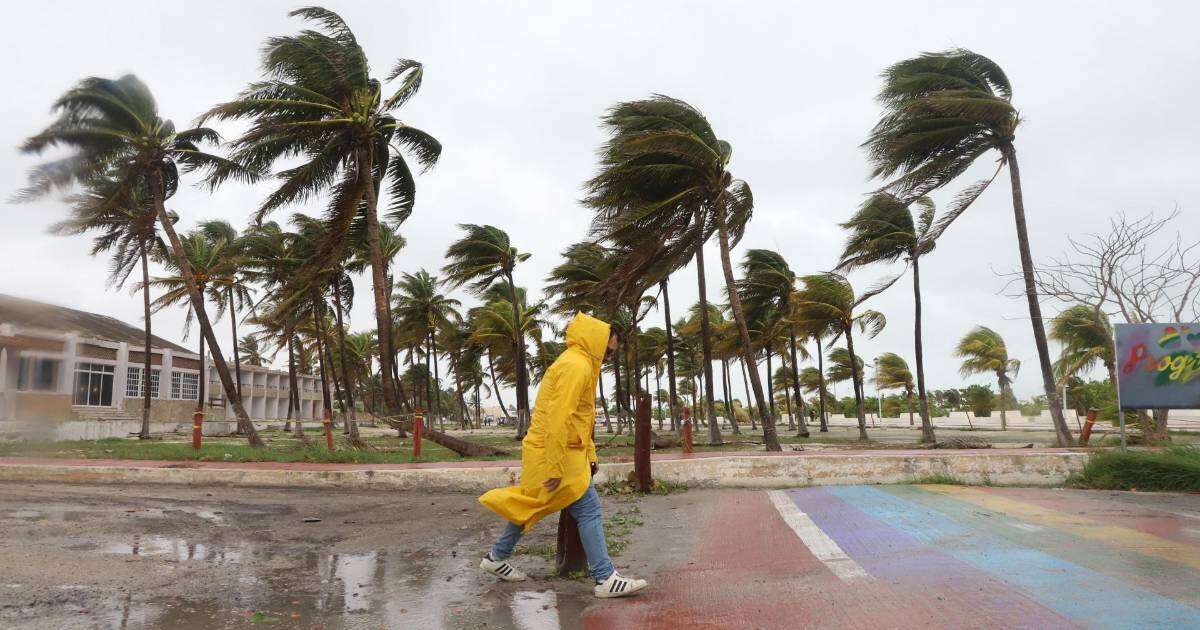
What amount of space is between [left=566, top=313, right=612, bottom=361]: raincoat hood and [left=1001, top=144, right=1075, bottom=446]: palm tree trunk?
37.9 ft

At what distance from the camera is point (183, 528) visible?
6.15 m

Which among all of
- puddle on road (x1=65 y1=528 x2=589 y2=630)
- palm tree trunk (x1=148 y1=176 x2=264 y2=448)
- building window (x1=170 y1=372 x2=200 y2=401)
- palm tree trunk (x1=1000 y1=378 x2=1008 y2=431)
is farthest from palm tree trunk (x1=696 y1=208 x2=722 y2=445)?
building window (x1=170 y1=372 x2=200 y2=401)

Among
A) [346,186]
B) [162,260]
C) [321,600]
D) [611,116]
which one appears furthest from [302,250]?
[321,600]

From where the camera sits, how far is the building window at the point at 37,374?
13.6 feet

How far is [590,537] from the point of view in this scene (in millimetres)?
4160

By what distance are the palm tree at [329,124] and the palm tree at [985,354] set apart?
42511 mm

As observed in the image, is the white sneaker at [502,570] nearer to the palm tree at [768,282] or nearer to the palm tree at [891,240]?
the palm tree at [891,240]

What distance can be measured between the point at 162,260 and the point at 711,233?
18.6 m

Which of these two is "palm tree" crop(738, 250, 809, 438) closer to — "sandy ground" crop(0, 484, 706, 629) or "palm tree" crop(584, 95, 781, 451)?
"palm tree" crop(584, 95, 781, 451)

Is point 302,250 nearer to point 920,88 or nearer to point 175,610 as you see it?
point 920,88

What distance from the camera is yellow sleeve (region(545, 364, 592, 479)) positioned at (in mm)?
4039

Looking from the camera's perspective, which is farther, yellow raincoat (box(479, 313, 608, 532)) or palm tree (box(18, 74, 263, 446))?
palm tree (box(18, 74, 263, 446))

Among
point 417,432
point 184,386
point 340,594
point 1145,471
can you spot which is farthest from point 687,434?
point 184,386

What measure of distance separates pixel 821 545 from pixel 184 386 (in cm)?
4495
